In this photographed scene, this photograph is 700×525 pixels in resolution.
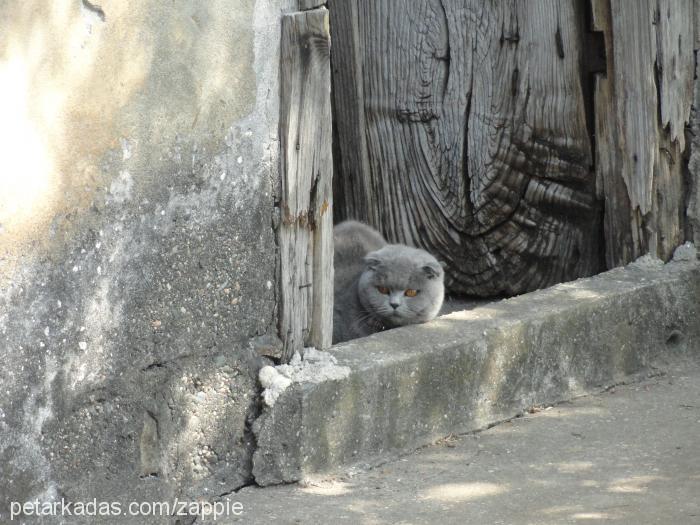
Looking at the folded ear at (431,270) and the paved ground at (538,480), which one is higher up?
the folded ear at (431,270)

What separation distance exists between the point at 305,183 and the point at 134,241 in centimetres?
75

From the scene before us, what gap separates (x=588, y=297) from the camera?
185 inches

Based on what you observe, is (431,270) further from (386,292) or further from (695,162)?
(695,162)

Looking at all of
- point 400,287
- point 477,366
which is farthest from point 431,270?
point 477,366

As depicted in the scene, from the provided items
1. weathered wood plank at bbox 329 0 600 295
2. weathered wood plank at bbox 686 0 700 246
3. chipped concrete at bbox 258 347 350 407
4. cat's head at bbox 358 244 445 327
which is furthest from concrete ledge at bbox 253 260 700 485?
weathered wood plank at bbox 329 0 600 295

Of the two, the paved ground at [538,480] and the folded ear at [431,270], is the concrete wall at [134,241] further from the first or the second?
the folded ear at [431,270]

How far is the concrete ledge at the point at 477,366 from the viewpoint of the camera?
374 cm

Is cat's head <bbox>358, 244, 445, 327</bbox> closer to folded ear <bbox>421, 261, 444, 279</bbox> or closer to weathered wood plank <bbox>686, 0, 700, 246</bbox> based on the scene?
folded ear <bbox>421, 261, 444, 279</bbox>

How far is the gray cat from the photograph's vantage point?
4785mm

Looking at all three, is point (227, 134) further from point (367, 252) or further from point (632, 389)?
point (632, 389)

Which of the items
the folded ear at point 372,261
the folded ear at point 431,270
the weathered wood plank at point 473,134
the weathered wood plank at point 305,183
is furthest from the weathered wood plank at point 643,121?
the weathered wood plank at point 305,183

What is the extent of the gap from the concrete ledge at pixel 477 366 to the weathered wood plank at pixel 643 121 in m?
0.20

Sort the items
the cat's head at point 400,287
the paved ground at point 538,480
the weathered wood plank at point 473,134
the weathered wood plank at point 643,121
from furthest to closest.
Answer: the weathered wood plank at point 473,134 < the weathered wood plank at point 643,121 < the cat's head at point 400,287 < the paved ground at point 538,480

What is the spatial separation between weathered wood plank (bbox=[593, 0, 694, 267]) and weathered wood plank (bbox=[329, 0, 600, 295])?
14cm
